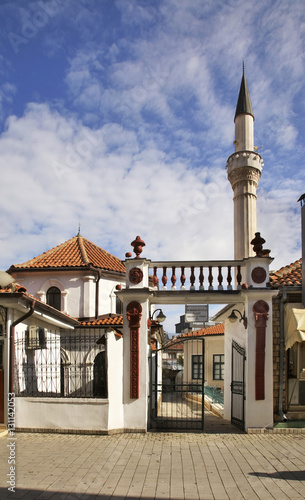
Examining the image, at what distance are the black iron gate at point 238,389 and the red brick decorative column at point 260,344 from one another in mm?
468

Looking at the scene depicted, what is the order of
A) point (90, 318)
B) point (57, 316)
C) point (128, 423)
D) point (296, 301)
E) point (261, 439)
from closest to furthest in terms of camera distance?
point (261, 439)
point (128, 423)
point (296, 301)
point (57, 316)
point (90, 318)

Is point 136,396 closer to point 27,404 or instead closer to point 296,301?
point 27,404

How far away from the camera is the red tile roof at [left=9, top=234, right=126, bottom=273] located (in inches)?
663

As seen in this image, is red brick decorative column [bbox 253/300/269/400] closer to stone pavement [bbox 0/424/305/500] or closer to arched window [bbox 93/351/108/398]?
stone pavement [bbox 0/424/305/500]

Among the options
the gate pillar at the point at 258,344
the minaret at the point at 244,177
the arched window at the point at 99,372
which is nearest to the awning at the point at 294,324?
the gate pillar at the point at 258,344

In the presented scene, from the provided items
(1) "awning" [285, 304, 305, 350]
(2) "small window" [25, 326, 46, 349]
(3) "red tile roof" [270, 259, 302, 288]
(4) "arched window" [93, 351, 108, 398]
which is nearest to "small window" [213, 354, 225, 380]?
(4) "arched window" [93, 351, 108, 398]

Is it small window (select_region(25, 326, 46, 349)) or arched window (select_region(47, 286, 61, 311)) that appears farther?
arched window (select_region(47, 286, 61, 311))

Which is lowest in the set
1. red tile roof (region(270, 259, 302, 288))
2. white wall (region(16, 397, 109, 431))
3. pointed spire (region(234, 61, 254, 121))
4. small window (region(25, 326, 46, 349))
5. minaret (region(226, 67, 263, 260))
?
white wall (region(16, 397, 109, 431))

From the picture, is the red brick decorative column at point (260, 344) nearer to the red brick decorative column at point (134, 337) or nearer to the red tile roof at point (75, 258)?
the red brick decorative column at point (134, 337)

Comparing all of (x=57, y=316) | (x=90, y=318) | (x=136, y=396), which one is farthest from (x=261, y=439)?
(x=90, y=318)

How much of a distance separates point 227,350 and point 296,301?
412 cm

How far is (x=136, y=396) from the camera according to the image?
31.1ft

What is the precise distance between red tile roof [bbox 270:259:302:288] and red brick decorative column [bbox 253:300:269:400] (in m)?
0.73

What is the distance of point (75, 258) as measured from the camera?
57.0ft
